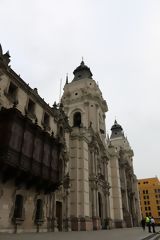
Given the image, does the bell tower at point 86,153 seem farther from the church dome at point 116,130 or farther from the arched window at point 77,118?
the church dome at point 116,130

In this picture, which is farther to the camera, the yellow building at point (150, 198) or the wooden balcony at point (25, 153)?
the yellow building at point (150, 198)

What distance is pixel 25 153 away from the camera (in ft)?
60.8

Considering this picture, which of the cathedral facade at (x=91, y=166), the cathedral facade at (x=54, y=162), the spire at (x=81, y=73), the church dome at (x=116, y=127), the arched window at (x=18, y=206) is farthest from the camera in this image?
the church dome at (x=116, y=127)

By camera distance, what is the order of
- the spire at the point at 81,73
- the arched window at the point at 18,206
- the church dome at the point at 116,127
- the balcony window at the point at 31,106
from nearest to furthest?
the arched window at the point at 18,206 → the balcony window at the point at 31,106 → the spire at the point at 81,73 → the church dome at the point at 116,127

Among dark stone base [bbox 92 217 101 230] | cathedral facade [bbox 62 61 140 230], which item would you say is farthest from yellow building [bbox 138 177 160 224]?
dark stone base [bbox 92 217 101 230]

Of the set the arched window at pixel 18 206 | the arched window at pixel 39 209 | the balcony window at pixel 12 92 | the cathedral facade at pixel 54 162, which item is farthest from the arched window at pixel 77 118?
the arched window at pixel 18 206

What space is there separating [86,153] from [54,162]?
1093 cm

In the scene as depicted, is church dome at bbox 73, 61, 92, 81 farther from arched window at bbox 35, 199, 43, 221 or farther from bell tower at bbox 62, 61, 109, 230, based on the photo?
arched window at bbox 35, 199, 43, 221

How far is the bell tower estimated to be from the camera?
29.0 m

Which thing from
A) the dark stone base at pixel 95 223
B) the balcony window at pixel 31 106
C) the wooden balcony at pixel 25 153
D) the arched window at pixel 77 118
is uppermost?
the arched window at pixel 77 118

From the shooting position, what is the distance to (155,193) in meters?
104

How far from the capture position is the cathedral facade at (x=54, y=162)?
17.8 m

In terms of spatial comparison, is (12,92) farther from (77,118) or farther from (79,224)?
(77,118)

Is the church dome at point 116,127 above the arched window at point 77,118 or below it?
above
